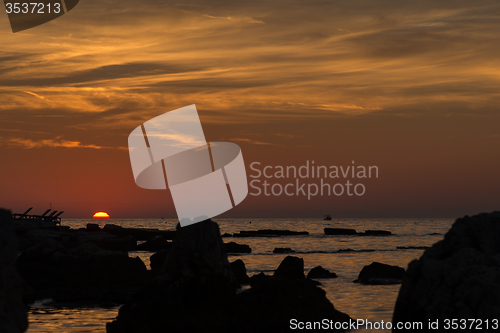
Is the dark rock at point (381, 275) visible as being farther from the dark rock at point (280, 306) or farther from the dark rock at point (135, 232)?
the dark rock at point (135, 232)

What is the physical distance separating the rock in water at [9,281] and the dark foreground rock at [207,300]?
24.1 ft

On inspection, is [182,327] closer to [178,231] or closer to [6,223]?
[178,231]

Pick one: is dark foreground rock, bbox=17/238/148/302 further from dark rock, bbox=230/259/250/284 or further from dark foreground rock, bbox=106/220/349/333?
dark foreground rock, bbox=106/220/349/333

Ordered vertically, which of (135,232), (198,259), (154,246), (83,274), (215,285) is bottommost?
(135,232)

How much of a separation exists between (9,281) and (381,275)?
2625 cm

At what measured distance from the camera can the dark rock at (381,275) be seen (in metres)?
30.4

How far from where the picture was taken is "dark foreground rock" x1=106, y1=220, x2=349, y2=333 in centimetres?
1531

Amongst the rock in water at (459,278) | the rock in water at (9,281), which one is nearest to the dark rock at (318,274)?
the rock in water at (459,278)

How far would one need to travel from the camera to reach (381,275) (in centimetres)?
3097

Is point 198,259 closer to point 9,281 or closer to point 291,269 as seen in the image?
point 9,281

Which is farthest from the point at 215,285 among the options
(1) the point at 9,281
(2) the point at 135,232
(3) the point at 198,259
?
(2) the point at 135,232

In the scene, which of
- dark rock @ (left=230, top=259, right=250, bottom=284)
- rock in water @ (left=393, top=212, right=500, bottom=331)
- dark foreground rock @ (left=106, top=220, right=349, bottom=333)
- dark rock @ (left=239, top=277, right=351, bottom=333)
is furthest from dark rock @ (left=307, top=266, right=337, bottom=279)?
rock in water @ (left=393, top=212, right=500, bottom=331)

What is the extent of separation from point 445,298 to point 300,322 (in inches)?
242

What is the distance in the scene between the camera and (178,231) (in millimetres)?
18250
